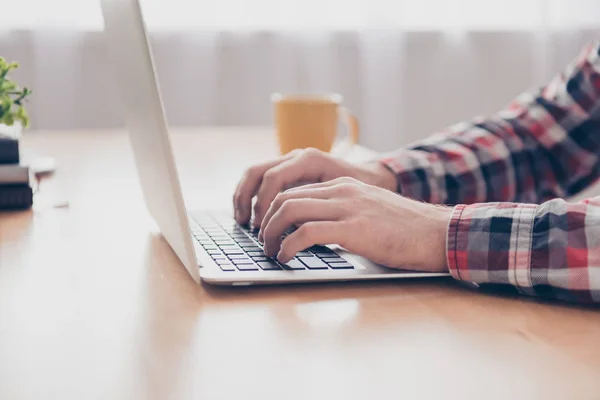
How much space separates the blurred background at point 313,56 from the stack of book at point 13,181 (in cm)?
138

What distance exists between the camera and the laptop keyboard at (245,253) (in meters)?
0.64

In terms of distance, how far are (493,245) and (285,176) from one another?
10.0 inches

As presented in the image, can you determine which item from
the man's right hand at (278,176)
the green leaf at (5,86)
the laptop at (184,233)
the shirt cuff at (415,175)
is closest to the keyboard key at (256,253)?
the laptop at (184,233)

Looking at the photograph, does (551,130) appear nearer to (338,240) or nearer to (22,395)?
(338,240)

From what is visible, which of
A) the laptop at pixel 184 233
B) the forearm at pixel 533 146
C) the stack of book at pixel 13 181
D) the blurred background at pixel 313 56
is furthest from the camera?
the blurred background at pixel 313 56

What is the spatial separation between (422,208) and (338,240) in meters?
0.09

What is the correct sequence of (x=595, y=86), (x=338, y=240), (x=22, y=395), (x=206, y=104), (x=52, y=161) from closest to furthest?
1. (x=22, y=395)
2. (x=338, y=240)
3. (x=595, y=86)
4. (x=52, y=161)
5. (x=206, y=104)

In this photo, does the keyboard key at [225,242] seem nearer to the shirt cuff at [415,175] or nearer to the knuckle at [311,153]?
the knuckle at [311,153]

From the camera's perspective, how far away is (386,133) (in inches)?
99.2

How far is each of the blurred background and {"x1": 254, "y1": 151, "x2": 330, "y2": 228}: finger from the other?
1.52 meters

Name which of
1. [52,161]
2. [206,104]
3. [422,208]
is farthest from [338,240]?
[206,104]

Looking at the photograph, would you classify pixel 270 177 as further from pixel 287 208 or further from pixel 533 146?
pixel 533 146

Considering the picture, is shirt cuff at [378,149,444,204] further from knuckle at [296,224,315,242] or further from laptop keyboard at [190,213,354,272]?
→ knuckle at [296,224,315,242]

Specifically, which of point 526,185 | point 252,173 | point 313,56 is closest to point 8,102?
point 252,173
